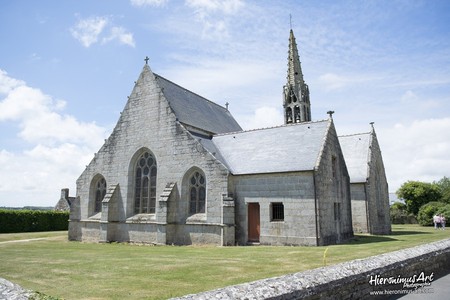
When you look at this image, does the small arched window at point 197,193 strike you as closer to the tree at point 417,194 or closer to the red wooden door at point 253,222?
the red wooden door at point 253,222

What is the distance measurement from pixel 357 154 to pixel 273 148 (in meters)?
Answer: 12.0

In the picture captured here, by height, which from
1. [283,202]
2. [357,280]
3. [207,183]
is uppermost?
[207,183]

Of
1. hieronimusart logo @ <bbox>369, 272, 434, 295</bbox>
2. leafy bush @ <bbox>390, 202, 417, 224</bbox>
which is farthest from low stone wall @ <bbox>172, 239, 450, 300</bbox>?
leafy bush @ <bbox>390, 202, 417, 224</bbox>

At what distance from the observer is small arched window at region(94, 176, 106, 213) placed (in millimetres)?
24516

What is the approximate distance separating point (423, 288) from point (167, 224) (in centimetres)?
1386

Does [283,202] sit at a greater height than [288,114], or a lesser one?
lesser

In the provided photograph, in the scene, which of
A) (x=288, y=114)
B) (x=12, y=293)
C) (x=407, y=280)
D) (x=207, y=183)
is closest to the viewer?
(x=12, y=293)

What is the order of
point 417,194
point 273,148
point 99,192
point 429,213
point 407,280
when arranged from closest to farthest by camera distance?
point 407,280
point 273,148
point 99,192
point 429,213
point 417,194

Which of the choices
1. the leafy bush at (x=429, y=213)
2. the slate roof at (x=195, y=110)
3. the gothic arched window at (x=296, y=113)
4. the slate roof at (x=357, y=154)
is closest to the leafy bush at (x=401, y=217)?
the leafy bush at (x=429, y=213)

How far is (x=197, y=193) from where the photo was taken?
19922 mm

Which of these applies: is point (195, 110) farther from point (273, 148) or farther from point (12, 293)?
point (12, 293)

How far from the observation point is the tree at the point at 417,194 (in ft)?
143

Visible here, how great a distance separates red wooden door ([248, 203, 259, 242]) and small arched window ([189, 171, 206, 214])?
9.28 feet

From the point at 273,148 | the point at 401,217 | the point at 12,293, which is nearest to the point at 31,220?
the point at 273,148
